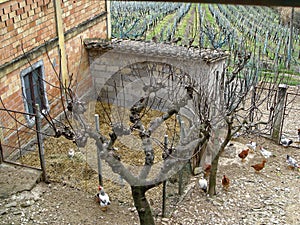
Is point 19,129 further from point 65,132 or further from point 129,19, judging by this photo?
point 129,19

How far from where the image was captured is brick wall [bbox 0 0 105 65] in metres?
6.33

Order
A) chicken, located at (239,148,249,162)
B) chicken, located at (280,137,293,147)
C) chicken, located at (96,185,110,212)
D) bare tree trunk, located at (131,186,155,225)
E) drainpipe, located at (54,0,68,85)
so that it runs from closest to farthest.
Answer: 1. bare tree trunk, located at (131,186,155,225)
2. chicken, located at (96,185,110,212)
3. chicken, located at (239,148,249,162)
4. chicken, located at (280,137,293,147)
5. drainpipe, located at (54,0,68,85)

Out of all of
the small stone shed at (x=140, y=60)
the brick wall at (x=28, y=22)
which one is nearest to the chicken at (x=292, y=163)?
the small stone shed at (x=140, y=60)

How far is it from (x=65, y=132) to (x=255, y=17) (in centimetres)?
1718

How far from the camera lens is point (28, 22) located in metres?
6.92

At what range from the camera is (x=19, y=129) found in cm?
685

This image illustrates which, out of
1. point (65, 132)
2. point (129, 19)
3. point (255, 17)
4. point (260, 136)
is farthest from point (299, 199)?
point (255, 17)

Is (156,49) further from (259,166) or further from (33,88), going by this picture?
(259,166)

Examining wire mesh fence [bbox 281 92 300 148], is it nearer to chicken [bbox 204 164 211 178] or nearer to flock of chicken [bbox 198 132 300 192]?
flock of chicken [bbox 198 132 300 192]

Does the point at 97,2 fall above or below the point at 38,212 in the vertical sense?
above

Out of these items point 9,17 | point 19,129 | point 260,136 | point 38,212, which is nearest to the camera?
point 38,212

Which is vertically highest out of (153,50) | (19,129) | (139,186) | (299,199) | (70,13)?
(70,13)

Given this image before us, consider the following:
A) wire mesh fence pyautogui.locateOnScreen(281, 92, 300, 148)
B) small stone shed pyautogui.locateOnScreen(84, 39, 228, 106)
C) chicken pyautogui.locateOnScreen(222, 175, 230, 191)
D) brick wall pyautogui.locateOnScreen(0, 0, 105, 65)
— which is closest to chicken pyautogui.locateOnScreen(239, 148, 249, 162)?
chicken pyautogui.locateOnScreen(222, 175, 230, 191)

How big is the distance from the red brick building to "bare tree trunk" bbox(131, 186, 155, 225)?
6.82ft
